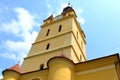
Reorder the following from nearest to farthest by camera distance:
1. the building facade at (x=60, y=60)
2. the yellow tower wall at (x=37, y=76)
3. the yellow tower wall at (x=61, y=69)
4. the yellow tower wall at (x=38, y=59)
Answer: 1. the yellow tower wall at (x=61, y=69)
2. the building facade at (x=60, y=60)
3. the yellow tower wall at (x=37, y=76)
4. the yellow tower wall at (x=38, y=59)

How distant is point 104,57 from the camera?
578 inches

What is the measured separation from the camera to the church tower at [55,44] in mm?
20848

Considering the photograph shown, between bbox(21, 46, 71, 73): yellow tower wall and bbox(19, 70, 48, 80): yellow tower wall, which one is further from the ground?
bbox(21, 46, 71, 73): yellow tower wall

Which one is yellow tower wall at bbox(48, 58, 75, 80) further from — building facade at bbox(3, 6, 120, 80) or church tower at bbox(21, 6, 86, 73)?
church tower at bbox(21, 6, 86, 73)

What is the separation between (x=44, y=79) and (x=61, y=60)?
2.24 m

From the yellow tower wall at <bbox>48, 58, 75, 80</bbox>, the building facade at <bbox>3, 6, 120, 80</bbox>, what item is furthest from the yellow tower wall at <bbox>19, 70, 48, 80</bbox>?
the yellow tower wall at <bbox>48, 58, 75, 80</bbox>

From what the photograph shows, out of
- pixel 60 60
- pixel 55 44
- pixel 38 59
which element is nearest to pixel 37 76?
pixel 60 60

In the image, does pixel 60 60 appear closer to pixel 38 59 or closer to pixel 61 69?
pixel 61 69

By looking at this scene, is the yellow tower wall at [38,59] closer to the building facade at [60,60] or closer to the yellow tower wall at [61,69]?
the building facade at [60,60]

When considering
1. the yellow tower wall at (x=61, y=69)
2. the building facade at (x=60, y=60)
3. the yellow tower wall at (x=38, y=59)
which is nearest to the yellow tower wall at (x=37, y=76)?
the building facade at (x=60, y=60)

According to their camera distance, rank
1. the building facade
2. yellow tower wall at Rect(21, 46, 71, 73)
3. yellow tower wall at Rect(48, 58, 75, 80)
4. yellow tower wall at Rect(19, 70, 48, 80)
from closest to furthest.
→ yellow tower wall at Rect(48, 58, 75, 80) < the building facade < yellow tower wall at Rect(19, 70, 48, 80) < yellow tower wall at Rect(21, 46, 71, 73)

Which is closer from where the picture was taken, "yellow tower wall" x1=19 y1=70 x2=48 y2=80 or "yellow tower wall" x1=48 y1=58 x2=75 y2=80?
Result: "yellow tower wall" x1=48 y1=58 x2=75 y2=80

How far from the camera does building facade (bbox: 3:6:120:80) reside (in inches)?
563

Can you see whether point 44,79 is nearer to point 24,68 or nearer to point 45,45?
point 24,68
